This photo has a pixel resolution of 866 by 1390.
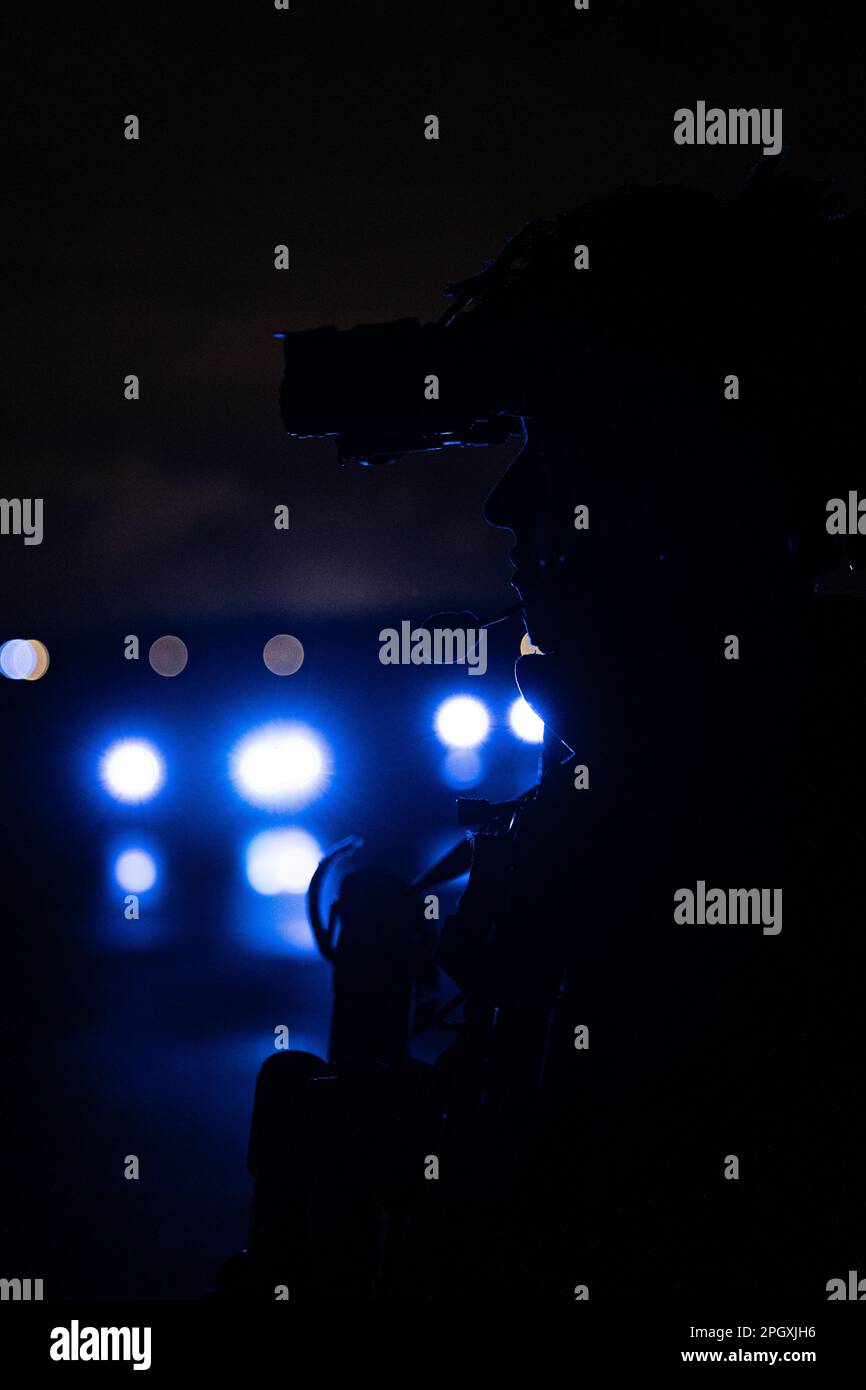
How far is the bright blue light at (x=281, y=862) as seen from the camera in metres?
4.57

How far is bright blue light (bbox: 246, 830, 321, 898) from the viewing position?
15.0ft

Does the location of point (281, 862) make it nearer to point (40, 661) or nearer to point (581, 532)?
point (40, 661)

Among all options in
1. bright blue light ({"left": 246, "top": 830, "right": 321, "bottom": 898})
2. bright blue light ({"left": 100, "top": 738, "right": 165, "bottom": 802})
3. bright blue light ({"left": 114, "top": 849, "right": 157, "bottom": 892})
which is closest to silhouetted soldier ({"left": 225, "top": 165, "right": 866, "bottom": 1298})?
bright blue light ({"left": 100, "top": 738, "right": 165, "bottom": 802})

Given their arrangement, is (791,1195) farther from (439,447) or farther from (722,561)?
(439,447)

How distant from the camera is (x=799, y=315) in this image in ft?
3.66

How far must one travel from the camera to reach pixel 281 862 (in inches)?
195

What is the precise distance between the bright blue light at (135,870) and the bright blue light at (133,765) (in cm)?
83

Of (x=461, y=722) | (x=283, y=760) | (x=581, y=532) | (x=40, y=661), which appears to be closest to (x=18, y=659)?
(x=40, y=661)

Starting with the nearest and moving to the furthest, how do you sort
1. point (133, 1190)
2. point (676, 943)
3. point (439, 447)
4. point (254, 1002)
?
point (676, 943)
point (439, 447)
point (133, 1190)
point (254, 1002)

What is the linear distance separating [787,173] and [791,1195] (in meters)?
1.16

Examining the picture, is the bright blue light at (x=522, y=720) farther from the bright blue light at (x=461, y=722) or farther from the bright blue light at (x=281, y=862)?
the bright blue light at (x=281, y=862)

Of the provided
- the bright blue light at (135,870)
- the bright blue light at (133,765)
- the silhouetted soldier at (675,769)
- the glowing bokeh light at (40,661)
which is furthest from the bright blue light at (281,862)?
the silhouetted soldier at (675,769)

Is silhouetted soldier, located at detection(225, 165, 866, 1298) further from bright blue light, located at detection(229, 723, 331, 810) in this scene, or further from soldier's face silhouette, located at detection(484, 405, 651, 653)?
bright blue light, located at detection(229, 723, 331, 810)
